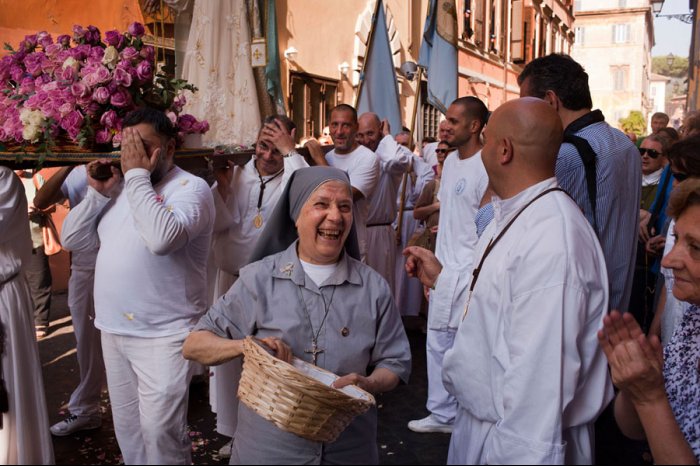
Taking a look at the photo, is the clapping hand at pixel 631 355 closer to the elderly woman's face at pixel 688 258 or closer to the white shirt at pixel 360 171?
the elderly woman's face at pixel 688 258

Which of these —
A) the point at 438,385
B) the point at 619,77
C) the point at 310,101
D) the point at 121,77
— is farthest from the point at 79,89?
the point at 619,77

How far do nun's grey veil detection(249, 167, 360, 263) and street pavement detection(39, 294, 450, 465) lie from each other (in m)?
1.98

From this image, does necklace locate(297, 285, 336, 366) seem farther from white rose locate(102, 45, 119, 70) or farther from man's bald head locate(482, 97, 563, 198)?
white rose locate(102, 45, 119, 70)

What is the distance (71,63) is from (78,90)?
0.19 m

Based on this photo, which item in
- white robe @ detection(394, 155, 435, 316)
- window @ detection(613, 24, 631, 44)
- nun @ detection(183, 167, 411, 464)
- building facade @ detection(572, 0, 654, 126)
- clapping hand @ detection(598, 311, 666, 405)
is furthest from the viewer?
window @ detection(613, 24, 631, 44)

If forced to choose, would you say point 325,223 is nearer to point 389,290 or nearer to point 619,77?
point 389,290

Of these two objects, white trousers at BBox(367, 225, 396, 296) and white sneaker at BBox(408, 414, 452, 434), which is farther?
white trousers at BBox(367, 225, 396, 296)

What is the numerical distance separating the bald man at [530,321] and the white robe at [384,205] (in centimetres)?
469

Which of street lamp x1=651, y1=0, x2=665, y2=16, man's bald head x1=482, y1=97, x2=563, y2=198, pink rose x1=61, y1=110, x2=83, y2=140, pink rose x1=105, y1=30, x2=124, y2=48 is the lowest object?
man's bald head x1=482, y1=97, x2=563, y2=198

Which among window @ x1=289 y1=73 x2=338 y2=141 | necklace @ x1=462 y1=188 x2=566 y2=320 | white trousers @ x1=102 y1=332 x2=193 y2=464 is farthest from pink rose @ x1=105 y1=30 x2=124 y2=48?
window @ x1=289 y1=73 x2=338 y2=141

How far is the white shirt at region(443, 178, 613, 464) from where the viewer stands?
2.08 m

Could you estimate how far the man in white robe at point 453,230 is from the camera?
4.94 meters

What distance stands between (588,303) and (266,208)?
314cm

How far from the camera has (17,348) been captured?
3.69 meters
